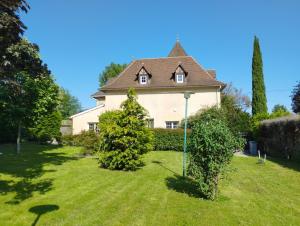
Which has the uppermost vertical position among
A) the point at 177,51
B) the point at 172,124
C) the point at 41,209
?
the point at 177,51

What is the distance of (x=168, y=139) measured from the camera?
80.5ft

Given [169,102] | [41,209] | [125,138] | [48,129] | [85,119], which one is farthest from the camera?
[85,119]

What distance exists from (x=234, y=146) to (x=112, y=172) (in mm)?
6748

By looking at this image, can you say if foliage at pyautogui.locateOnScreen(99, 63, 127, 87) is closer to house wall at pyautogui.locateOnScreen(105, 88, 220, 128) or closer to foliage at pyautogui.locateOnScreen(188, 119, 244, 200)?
house wall at pyautogui.locateOnScreen(105, 88, 220, 128)

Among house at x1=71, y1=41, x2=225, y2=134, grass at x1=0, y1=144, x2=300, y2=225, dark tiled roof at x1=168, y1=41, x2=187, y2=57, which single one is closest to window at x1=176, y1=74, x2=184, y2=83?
house at x1=71, y1=41, x2=225, y2=134

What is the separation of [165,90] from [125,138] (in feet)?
54.4

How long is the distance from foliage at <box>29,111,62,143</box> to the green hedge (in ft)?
39.0

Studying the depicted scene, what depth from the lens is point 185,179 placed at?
11977 millimetres

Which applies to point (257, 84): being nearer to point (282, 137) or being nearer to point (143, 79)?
point (143, 79)

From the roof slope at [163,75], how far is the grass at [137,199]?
16.7m

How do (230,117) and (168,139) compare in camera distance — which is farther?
(230,117)

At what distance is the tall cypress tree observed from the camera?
1414 inches

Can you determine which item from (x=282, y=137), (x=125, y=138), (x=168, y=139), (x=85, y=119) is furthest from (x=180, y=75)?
(x=125, y=138)

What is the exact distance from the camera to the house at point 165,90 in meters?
28.9
